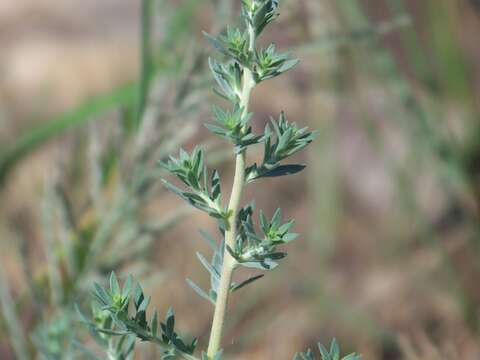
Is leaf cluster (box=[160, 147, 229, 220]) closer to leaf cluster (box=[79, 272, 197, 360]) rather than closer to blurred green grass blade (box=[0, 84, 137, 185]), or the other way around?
leaf cluster (box=[79, 272, 197, 360])

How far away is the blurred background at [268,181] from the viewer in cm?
64

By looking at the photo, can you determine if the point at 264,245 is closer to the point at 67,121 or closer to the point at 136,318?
the point at 136,318

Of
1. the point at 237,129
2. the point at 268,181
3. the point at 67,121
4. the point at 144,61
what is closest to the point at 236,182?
the point at 237,129

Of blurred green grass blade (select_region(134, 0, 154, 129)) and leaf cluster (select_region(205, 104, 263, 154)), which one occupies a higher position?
blurred green grass blade (select_region(134, 0, 154, 129))

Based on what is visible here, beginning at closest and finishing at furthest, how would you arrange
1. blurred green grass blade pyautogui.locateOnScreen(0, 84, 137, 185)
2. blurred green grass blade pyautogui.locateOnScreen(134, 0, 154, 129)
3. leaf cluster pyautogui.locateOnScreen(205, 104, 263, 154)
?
1. leaf cluster pyautogui.locateOnScreen(205, 104, 263, 154)
2. blurred green grass blade pyautogui.locateOnScreen(134, 0, 154, 129)
3. blurred green grass blade pyautogui.locateOnScreen(0, 84, 137, 185)

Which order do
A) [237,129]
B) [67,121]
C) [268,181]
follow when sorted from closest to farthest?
[237,129] → [67,121] → [268,181]

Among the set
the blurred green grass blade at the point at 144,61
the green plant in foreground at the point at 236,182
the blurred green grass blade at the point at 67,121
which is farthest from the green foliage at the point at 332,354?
the blurred green grass blade at the point at 67,121

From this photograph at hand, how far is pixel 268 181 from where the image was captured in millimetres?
1478

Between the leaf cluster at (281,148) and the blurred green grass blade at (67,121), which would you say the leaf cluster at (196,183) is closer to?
the leaf cluster at (281,148)

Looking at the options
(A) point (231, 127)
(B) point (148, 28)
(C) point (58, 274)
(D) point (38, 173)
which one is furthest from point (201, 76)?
(D) point (38, 173)

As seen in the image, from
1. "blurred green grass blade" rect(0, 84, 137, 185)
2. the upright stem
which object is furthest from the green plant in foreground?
"blurred green grass blade" rect(0, 84, 137, 185)

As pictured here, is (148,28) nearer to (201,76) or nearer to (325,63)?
(201,76)

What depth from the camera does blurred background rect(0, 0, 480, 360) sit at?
0.64 m

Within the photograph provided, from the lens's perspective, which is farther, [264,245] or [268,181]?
[268,181]
